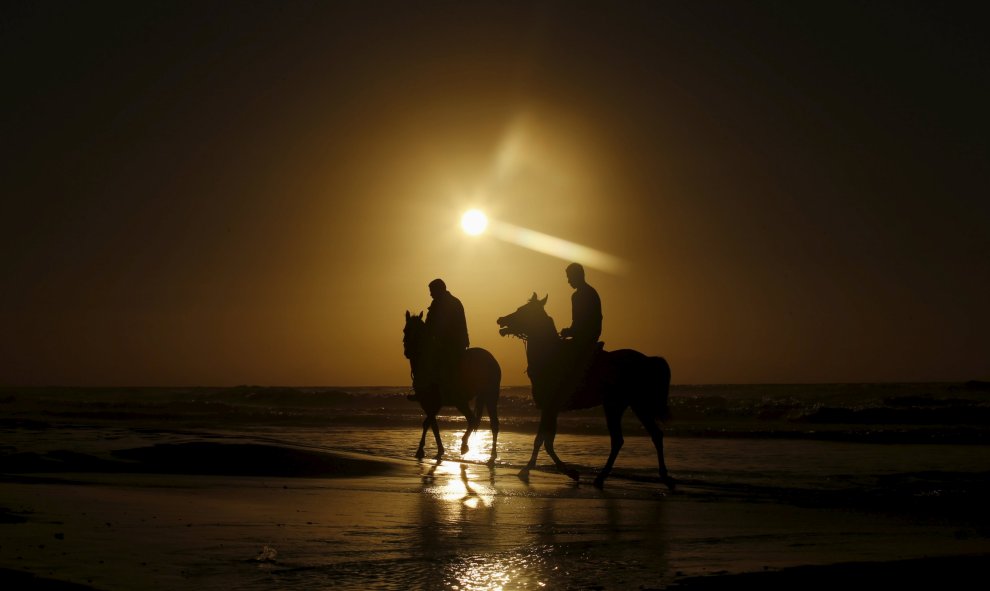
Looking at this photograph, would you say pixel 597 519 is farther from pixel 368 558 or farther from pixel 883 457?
pixel 883 457

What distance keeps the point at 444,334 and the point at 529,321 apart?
3.18 m

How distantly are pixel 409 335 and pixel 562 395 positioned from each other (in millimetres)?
4710

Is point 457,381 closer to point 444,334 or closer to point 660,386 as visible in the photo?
point 444,334

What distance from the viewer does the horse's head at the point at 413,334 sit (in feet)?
55.4

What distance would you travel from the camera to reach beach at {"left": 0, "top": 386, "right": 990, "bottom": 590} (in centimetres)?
568

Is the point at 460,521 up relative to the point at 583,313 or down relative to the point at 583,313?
down

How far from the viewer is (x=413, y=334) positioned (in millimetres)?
16969

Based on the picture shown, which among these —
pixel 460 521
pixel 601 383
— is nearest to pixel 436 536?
pixel 460 521

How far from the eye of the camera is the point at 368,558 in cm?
618

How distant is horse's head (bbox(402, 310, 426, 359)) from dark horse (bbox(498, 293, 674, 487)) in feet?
12.6

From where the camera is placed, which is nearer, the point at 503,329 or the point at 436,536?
the point at 436,536

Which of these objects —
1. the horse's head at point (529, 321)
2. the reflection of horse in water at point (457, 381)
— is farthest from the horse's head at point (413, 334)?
the horse's head at point (529, 321)

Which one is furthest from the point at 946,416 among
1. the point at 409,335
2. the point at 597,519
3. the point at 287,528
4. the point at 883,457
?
the point at 287,528

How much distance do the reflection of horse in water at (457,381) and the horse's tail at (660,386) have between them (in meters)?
4.08
